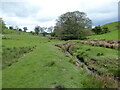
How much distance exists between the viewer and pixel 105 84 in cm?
1035

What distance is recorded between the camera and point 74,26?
69812 millimetres

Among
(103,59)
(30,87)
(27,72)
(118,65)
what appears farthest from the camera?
(103,59)

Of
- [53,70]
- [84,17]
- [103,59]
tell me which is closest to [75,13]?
[84,17]

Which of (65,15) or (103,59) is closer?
(103,59)

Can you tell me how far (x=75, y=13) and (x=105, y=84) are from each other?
215ft

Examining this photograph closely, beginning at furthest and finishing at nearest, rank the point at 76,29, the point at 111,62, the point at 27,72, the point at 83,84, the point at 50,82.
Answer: the point at 76,29
the point at 111,62
the point at 27,72
the point at 83,84
the point at 50,82

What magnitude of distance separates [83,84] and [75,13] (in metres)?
66.1

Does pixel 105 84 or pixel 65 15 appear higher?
pixel 65 15

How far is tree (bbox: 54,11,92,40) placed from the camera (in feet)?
228

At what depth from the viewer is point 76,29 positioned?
6912 cm

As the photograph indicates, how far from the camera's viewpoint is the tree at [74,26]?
69469 mm

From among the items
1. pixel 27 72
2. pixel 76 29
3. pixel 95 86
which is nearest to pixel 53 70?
pixel 27 72

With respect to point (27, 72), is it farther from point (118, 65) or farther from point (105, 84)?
point (118, 65)

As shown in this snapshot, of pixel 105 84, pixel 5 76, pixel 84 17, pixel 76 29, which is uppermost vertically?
pixel 84 17
